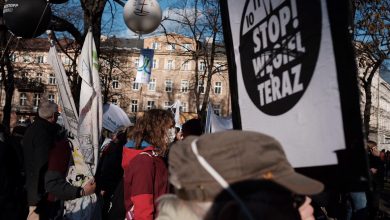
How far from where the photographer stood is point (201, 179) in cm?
131

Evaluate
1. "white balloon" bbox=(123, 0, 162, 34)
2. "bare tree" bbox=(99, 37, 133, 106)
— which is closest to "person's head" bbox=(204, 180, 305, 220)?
"white balloon" bbox=(123, 0, 162, 34)

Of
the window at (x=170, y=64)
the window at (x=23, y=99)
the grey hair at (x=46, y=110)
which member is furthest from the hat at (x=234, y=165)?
the window at (x=23, y=99)

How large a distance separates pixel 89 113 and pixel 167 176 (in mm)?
1207

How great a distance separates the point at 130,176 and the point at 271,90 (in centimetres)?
212

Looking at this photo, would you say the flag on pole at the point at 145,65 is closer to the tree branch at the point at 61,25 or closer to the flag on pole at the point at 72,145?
the tree branch at the point at 61,25

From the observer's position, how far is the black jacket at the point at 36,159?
16.1ft

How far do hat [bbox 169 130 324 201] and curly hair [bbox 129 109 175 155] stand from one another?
98.5 inches

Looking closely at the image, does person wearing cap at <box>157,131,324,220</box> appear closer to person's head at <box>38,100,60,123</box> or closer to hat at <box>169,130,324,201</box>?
hat at <box>169,130,324,201</box>

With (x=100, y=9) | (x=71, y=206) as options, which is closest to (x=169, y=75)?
(x=100, y=9)

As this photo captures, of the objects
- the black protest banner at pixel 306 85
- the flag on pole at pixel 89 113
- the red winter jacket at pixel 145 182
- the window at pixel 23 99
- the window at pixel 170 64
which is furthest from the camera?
the window at pixel 23 99

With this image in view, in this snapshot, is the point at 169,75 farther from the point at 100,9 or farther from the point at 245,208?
the point at 245,208

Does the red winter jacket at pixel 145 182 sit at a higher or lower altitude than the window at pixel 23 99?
lower

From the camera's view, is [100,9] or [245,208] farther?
[100,9]

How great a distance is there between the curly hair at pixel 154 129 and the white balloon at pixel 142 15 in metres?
3.82
